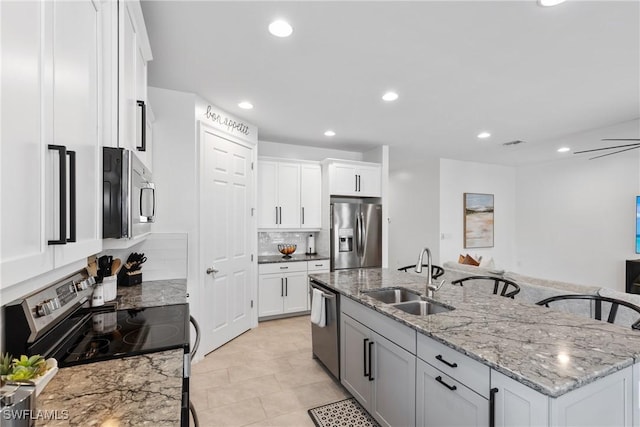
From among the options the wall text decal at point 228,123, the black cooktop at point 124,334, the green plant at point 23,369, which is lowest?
the black cooktop at point 124,334

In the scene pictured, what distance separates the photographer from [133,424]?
2.71ft

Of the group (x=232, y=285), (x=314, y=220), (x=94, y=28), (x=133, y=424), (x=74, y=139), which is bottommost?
(x=232, y=285)

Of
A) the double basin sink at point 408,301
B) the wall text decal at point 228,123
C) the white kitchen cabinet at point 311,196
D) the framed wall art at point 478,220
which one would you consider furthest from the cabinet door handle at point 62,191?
the framed wall art at point 478,220

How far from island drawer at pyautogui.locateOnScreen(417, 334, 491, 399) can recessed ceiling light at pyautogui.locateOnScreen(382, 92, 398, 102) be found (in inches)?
89.8

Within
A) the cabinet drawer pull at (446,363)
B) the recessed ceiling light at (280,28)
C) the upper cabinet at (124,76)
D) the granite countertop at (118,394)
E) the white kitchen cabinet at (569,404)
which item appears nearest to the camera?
the granite countertop at (118,394)

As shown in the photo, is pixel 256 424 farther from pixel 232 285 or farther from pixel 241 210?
pixel 241 210

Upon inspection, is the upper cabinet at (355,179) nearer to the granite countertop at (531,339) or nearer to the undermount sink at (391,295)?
the undermount sink at (391,295)

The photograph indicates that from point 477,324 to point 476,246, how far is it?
5409mm

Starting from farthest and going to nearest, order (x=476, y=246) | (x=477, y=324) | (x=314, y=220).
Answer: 1. (x=476, y=246)
2. (x=314, y=220)
3. (x=477, y=324)

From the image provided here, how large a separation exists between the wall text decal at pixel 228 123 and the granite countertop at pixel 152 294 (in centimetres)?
172

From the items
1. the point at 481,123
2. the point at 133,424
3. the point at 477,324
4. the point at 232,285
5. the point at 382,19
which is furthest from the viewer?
the point at 481,123

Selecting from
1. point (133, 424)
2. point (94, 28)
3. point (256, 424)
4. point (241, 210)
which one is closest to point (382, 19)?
point (94, 28)

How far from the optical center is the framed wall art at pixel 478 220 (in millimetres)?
6270

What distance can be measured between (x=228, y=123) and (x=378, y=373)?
2.94m
